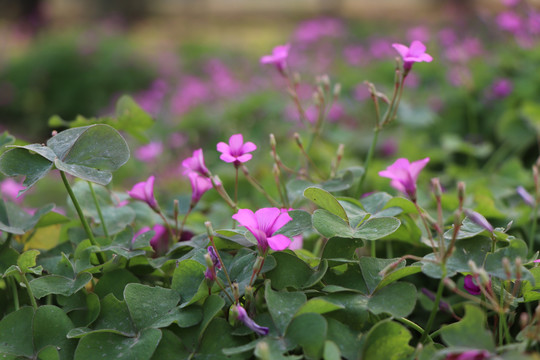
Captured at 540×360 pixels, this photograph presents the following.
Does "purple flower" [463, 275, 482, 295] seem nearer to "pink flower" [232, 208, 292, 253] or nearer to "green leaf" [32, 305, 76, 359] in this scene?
"pink flower" [232, 208, 292, 253]

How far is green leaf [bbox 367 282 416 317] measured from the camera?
35.6 inches

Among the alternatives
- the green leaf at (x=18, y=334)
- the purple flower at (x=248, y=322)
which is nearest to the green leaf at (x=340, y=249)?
the purple flower at (x=248, y=322)

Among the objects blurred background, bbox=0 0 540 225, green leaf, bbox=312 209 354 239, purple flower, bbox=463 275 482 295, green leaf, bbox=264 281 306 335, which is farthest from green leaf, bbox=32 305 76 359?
purple flower, bbox=463 275 482 295

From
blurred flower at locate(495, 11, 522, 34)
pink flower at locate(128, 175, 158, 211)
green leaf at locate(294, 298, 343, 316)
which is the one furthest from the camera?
blurred flower at locate(495, 11, 522, 34)

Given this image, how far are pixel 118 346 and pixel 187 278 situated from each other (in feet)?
0.54

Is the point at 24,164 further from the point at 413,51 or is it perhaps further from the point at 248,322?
the point at 413,51

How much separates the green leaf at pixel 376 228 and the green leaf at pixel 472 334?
0.71 feet

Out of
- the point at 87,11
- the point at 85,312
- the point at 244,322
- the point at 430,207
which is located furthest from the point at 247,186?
the point at 87,11

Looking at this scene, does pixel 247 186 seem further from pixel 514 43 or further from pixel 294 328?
pixel 514 43

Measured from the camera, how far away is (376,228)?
3.32 feet

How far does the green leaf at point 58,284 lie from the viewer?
1.04 m

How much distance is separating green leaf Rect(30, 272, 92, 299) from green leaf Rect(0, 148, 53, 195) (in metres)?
0.19

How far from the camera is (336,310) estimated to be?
0.95 metres

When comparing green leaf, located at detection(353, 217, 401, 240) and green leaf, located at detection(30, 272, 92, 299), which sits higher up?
green leaf, located at detection(353, 217, 401, 240)
